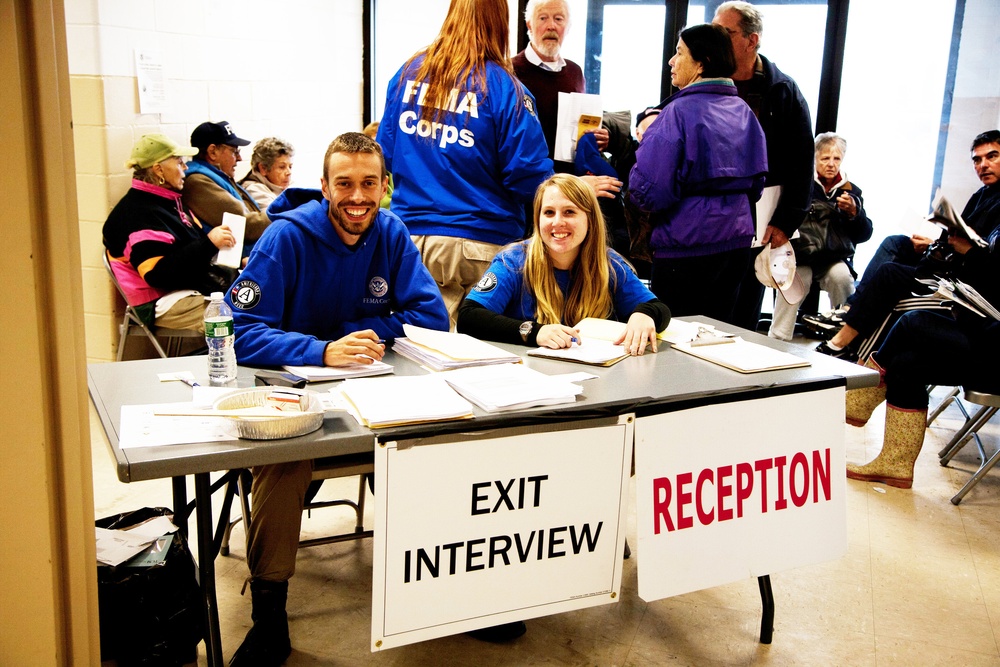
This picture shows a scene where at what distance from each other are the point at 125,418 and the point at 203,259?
7.38 ft

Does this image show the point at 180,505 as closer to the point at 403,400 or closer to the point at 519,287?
the point at 403,400

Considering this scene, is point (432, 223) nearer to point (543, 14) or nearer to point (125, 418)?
point (543, 14)

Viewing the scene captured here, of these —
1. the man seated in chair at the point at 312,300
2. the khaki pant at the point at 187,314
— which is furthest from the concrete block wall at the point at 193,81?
the man seated in chair at the point at 312,300

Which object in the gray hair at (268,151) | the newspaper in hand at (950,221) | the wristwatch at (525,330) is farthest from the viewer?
the gray hair at (268,151)

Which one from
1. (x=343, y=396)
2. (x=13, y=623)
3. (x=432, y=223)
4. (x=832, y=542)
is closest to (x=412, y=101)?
(x=432, y=223)

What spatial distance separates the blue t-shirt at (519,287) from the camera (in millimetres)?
2637

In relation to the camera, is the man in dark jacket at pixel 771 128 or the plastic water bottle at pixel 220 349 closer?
the plastic water bottle at pixel 220 349

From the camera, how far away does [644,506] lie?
2.01 m

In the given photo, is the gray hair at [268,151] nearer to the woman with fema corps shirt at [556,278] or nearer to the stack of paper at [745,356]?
the woman with fema corps shirt at [556,278]

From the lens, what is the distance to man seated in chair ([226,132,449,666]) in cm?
201

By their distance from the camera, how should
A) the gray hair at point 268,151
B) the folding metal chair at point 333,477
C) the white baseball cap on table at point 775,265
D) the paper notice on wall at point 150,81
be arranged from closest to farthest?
the folding metal chair at point 333,477, the white baseball cap on table at point 775,265, the paper notice on wall at point 150,81, the gray hair at point 268,151

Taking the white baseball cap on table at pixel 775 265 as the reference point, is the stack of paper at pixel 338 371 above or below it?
below

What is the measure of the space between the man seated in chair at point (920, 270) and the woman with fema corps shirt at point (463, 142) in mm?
1648

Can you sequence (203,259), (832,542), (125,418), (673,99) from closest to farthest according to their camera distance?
(125,418)
(832,542)
(673,99)
(203,259)
